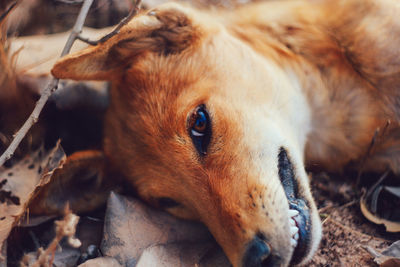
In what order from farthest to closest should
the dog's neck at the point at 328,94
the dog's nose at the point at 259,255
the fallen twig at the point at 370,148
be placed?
the dog's neck at the point at 328,94
the fallen twig at the point at 370,148
the dog's nose at the point at 259,255

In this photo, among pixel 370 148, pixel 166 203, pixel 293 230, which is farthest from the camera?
pixel 370 148

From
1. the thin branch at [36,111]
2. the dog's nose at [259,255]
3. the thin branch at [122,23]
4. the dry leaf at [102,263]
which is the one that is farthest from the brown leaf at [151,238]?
the thin branch at [122,23]

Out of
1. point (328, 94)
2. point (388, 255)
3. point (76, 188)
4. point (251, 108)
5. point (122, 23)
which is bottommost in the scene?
point (76, 188)

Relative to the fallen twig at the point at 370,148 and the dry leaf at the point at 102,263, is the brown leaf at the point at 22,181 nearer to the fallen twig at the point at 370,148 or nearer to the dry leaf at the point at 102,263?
the dry leaf at the point at 102,263

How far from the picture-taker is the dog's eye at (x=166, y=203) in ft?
9.15

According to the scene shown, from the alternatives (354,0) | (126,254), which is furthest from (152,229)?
(354,0)

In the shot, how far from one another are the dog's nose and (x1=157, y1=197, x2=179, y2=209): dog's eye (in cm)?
82

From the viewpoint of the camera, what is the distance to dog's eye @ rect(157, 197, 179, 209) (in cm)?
279

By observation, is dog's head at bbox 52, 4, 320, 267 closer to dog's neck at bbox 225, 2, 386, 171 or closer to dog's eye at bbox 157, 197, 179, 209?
dog's eye at bbox 157, 197, 179, 209

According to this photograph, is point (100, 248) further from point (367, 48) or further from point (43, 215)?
point (367, 48)

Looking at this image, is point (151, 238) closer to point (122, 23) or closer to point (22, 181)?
point (22, 181)

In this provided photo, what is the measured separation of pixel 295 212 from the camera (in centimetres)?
237

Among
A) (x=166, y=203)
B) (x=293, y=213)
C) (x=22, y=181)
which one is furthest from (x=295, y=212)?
(x=22, y=181)

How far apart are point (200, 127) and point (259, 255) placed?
883mm
